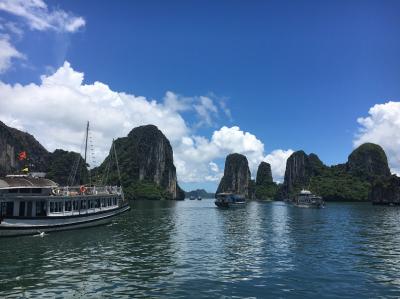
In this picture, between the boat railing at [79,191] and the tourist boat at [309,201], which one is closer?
the boat railing at [79,191]

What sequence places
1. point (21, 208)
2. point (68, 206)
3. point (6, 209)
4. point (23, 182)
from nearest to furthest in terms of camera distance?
point (6, 209) → point (21, 208) → point (23, 182) → point (68, 206)

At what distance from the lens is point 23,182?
48219mm

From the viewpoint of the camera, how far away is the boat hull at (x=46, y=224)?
45031mm

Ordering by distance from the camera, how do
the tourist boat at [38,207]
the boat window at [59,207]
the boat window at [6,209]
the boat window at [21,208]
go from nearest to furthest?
the boat window at [6,209]
the tourist boat at [38,207]
the boat window at [21,208]
the boat window at [59,207]

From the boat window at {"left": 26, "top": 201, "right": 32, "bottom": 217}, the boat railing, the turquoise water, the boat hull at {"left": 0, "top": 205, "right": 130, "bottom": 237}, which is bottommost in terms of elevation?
the turquoise water

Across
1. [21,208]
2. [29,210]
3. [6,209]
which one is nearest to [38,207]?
[29,210]


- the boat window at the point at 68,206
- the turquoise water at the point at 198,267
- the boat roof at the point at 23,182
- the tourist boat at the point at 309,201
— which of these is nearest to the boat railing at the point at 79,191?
the boat window at the point at 68,206

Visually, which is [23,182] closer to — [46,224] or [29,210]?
[29,210]

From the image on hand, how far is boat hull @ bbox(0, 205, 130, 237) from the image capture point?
4503 centimetres

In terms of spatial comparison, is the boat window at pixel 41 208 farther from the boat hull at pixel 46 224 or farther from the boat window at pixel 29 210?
the boat window at pixel 29 210

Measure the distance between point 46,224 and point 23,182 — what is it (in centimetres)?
598

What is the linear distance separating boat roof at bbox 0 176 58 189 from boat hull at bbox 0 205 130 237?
3984 millimetres

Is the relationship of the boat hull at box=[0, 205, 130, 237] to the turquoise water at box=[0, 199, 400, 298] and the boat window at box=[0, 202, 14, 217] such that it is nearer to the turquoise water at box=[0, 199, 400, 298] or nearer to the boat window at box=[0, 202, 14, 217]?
the boat window at box=[0, 202, 14, 217]

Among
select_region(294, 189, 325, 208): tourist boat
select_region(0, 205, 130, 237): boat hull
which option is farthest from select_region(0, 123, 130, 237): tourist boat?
select_region(294, 189, 325, 208): tourist boat
